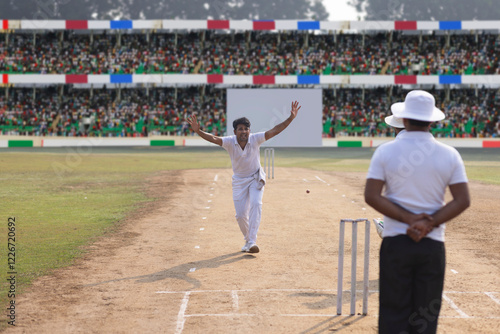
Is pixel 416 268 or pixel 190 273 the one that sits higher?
pixel 416 268

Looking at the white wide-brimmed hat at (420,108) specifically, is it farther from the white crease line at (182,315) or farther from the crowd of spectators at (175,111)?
the crowd of spectators at (175,111)

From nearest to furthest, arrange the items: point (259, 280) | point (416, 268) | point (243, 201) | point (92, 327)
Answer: point (416, 268) → point (92, 327) → point (259, 280) → point (243, 201)

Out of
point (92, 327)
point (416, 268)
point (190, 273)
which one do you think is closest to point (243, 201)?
point (190, 273)

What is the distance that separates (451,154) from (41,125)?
53.7m

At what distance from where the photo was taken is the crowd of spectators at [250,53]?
56250 mm

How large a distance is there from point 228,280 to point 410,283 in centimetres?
460

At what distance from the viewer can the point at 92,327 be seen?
22.2 ft

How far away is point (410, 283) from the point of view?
4.49 metres

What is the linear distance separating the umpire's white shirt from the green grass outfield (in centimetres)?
516

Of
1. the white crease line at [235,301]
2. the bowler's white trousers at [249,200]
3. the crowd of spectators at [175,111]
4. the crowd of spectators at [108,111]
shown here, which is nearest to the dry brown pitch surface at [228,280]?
the white crease line at [235,301]

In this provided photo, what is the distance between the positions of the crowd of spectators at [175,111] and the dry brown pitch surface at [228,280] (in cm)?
3896

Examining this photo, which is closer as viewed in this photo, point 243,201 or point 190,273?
point 190,273

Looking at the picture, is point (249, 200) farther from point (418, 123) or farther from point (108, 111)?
point (108, 111)

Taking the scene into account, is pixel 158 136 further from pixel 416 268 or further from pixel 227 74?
pixel 416 268
